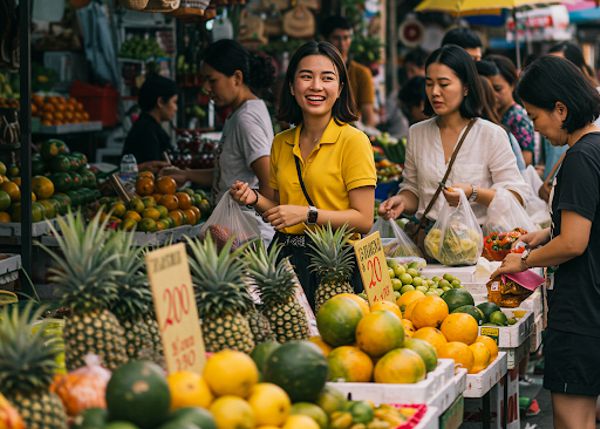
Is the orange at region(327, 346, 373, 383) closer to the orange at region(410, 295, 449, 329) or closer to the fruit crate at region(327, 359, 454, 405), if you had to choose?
the fruit crate at region(327, 359, 454, 405)

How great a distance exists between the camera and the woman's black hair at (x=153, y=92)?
8508mm

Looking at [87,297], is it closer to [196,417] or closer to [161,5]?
[196,417]

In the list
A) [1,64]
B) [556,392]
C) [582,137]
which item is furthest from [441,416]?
[1,64]

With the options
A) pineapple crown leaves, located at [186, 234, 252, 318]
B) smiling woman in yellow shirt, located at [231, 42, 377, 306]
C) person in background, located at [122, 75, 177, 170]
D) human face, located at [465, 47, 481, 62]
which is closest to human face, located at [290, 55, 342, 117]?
smiling woman in yellow shirt, located at [231, 42, 377, 306]

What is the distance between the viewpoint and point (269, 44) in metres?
11.4

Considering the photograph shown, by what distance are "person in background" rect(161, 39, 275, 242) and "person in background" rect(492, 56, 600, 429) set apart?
1938mm

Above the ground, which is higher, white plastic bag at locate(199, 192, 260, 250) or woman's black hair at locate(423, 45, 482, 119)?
woman's black hair at locate(423, 45, 482, 119)

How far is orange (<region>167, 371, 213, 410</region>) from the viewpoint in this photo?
2545mm

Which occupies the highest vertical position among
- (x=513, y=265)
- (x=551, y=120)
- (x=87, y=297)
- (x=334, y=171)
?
(x=551, y=120)

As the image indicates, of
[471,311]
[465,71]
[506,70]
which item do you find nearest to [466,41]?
[506,70]

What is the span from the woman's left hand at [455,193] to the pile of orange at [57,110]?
5.27 meters

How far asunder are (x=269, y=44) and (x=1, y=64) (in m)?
4.36

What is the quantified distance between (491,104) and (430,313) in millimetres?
2627

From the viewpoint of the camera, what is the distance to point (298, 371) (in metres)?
2.78
